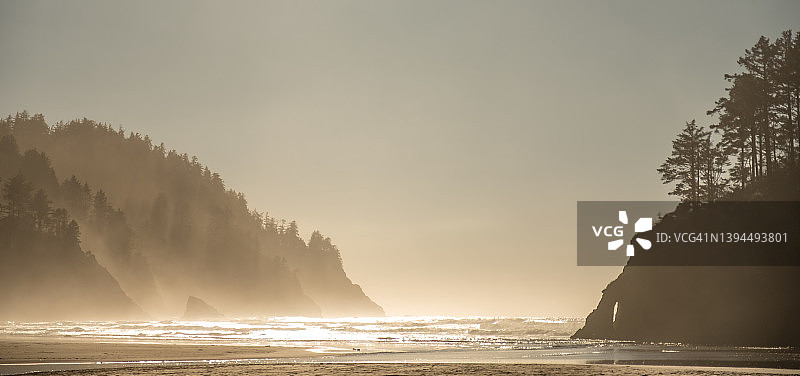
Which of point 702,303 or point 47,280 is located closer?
point 702,303

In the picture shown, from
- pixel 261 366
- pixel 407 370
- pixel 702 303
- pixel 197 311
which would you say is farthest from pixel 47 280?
pixel 407 370

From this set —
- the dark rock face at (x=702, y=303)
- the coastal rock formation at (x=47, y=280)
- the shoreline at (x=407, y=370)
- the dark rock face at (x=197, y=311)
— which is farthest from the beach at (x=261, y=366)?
the dark rock face at (x=197, y=311)

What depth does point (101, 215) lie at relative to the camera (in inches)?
7534

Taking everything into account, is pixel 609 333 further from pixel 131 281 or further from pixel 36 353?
pixel 131 281

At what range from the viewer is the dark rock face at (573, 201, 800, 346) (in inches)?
1918

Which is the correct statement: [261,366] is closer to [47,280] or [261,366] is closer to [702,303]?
[702,303]

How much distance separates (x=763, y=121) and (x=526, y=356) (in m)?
36.2

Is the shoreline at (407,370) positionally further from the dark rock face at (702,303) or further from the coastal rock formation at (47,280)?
the coastal rock formation at (47,280)

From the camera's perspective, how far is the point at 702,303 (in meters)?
54.9

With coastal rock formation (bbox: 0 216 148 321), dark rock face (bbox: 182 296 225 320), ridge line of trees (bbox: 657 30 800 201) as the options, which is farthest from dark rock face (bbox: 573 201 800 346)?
dark rock face (bbox: 182 296 225 320)

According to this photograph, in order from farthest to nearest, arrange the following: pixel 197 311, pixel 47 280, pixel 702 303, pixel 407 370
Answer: pixel 197 311 → pixel 47 280 → pixel 702 303 → pixel 407 370

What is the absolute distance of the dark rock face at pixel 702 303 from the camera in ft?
160

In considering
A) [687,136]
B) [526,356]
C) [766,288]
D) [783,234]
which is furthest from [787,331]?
[687,136]

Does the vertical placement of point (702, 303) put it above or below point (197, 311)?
above
